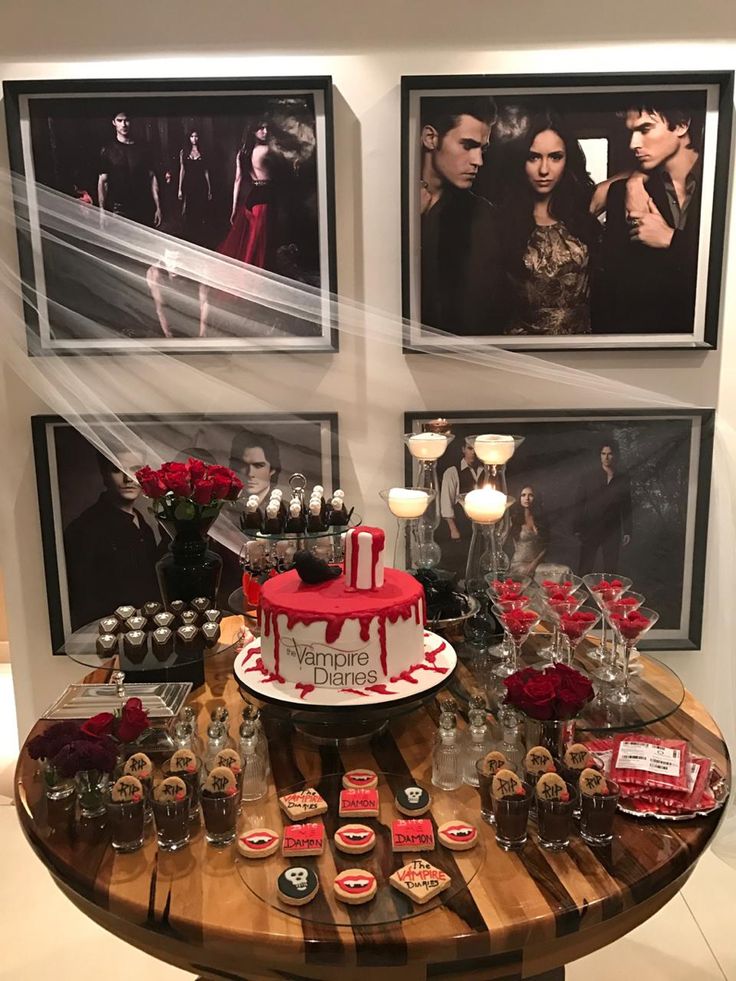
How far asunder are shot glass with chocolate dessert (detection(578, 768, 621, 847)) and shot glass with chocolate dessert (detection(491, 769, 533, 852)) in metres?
0.09

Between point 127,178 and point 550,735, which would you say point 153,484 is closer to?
point 127,178

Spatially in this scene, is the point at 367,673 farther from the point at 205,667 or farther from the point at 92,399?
the point at 92,399

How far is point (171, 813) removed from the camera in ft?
3.93

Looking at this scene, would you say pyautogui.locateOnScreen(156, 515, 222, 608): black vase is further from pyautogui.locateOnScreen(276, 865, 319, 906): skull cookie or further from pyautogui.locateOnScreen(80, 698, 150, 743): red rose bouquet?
pyautogui.locateOnScreen(276, 865, 319, 906): skull cookie

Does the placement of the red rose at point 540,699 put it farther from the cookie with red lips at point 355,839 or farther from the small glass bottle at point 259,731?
the small glass bottle at point 259,731

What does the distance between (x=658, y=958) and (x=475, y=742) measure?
1061 millimetres

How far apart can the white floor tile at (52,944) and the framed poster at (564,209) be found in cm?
183

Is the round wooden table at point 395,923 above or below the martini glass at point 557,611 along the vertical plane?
below

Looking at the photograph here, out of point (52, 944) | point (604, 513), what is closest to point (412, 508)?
point (604, 513)

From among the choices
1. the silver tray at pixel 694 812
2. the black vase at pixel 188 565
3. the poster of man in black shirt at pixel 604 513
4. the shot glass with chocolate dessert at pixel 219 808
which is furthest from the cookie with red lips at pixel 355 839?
the poster of man in black shirt at pixel 604 513

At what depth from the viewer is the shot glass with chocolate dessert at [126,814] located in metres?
1.20

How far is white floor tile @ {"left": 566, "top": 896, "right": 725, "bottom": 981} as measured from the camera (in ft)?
6.49

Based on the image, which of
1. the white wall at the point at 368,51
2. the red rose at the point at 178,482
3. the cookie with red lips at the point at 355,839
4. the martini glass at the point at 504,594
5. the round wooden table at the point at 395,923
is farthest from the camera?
the white wall at the point at 368,51

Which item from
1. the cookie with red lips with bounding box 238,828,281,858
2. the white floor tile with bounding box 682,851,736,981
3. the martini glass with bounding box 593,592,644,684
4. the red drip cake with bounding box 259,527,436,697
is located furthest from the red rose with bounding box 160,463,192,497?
the white floor tile with bounding box 682,851,736,981
